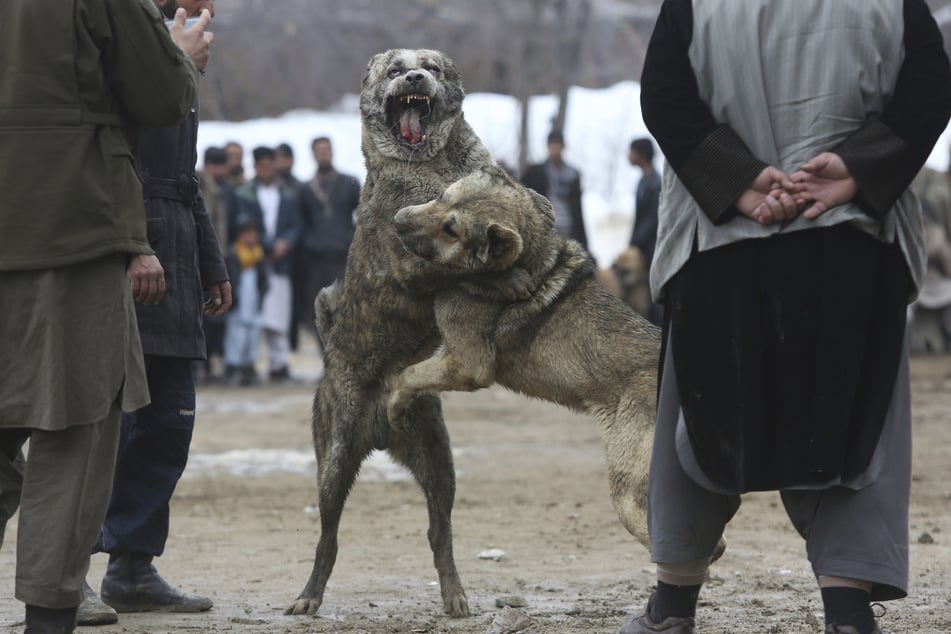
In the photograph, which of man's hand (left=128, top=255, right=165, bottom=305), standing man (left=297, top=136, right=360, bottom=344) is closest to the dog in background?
standing man (left=297, top=136, right=360, bottom=344)

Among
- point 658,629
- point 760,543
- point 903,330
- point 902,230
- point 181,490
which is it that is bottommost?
point 181,490

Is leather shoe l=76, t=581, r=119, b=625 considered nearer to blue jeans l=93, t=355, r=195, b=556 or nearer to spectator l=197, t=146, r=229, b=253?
blue jeans l=93, t=355, r=195, b=556

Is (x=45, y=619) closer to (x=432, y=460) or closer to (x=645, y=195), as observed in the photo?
(x=432, y=460)

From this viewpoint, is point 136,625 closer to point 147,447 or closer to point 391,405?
point 147,447

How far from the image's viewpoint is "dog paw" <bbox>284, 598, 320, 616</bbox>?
5969 millimetres

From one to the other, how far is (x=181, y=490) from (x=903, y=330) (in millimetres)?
6271

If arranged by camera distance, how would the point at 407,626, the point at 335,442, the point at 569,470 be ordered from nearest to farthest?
the point at 407,626 → the point at 335,442 → the point at 569,470

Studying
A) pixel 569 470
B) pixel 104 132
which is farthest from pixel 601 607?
pixel 569 470

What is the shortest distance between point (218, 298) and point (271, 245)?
10.2 metres

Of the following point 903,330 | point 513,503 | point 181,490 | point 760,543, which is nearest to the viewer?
point 903,330

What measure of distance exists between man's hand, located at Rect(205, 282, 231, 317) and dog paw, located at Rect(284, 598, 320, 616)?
126 centimetres

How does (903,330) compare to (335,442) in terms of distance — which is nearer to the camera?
(903,330)

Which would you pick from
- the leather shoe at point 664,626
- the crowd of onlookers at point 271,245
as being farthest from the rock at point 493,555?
the crowd of onlookers at point 271,245

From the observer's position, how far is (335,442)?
6285 millimetres
